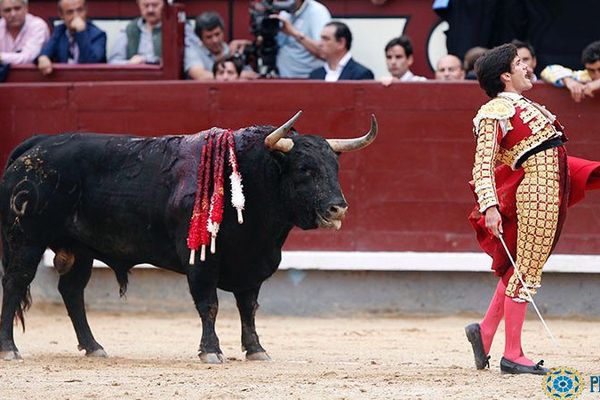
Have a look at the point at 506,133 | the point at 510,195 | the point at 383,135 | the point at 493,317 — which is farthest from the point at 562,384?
the point at 383,135

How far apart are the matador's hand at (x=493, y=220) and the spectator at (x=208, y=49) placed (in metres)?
4.23

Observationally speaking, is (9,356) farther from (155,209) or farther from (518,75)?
(518,75)

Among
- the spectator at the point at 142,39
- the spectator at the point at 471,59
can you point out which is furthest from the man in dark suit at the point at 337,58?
the spectator at the point at 142,39

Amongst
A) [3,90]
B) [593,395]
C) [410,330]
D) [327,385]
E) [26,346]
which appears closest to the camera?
Result: [593,395]

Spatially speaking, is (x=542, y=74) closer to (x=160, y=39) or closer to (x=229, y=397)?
(x=160, y=39)

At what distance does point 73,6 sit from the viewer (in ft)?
35.2

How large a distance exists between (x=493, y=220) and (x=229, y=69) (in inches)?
170

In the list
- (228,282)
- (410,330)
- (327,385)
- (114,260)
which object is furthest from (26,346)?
(327,385)

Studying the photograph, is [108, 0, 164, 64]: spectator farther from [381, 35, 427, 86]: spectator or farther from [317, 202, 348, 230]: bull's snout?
[317, 202, 348, 230]: bull's snout

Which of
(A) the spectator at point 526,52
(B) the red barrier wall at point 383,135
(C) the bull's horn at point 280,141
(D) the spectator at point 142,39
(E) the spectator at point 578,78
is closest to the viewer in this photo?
(C) the bull's horn at point 280,141

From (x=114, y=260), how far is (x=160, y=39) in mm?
3166

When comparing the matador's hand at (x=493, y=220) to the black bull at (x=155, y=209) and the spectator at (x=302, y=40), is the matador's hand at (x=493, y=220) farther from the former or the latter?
the spectator at (x=302, y=40)

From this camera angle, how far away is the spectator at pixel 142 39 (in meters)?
10.7

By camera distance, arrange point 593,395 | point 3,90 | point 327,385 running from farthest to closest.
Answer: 1. point 3,90
2. point 327,385
3. point 593,395
